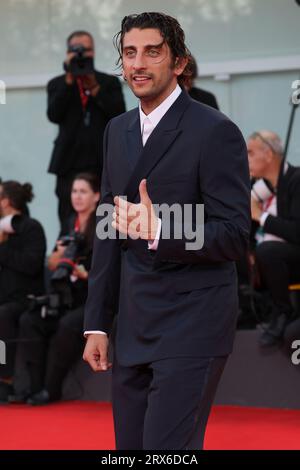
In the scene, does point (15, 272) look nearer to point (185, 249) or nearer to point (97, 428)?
point (97, 428)

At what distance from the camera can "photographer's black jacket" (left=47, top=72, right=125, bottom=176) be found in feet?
21.8

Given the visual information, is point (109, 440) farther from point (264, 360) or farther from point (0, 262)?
point (0, 262)

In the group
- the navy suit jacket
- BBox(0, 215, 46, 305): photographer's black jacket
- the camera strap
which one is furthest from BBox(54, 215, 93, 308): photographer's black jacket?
the navy suit jacket

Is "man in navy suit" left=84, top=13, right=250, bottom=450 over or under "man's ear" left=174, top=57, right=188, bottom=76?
under

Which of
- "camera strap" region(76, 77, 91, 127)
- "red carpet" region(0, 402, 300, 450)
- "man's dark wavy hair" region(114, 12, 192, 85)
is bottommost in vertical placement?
"red carpet" region(0, 402, 300, 450)

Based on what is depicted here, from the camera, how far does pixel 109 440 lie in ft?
17.6

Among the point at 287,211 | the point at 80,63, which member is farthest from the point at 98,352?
the point at 80,63

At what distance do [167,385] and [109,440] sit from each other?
9.11 feet

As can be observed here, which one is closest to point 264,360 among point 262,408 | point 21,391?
point 262,408

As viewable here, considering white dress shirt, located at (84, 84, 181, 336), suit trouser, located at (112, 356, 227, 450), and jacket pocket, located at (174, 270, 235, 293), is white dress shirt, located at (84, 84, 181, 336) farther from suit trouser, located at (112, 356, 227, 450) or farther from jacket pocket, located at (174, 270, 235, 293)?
suit trouser, located at (112, 356, 227, 450)

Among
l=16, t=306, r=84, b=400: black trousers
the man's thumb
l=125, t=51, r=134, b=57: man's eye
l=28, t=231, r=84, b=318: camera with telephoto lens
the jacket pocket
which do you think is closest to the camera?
the man's thumb

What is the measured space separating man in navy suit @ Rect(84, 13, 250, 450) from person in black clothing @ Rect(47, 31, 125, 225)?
12.1 feet

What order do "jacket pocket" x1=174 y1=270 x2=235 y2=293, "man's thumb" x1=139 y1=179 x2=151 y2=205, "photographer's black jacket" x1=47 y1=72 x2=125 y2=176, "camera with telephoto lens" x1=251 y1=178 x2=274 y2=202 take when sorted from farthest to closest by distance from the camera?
"photographer's black jacket" x1=47 y1=72 x2=125 y2=176
"camera with telephoto lens" x1=251 y1=178 x2=274 y2=202
"jacket pocket" x1=174 y1=270 x2=235 y2=293
"man's thumb" x1=139 y1=179 x2=151 y2=205

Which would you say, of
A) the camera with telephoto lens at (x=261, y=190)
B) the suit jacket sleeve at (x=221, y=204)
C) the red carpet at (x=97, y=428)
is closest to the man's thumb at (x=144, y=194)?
the suit jacket sleeve at (x=221, y=204)
